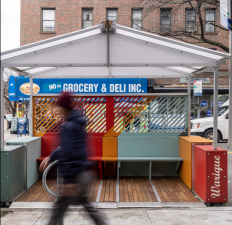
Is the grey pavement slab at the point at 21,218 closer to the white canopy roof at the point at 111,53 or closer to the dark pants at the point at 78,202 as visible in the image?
the dark pants at the point at 78,202

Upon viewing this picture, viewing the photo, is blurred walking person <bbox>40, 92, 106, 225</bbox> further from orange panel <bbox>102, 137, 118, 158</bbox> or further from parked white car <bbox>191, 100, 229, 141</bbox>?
parked white car <bbox>191, 100, 229, 141</bbox>

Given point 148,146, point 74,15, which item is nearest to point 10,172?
point 148,146

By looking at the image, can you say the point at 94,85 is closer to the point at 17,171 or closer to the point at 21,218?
the point at 17,171

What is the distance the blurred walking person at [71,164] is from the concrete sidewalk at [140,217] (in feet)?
2.82

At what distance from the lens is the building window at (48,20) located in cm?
2292

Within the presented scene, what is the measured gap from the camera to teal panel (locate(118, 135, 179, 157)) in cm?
686

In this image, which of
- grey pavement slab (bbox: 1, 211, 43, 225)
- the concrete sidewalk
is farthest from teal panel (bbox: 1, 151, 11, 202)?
grey pavement slab (bbox: 1, 211, 43, 225)

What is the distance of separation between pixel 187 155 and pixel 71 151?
3.55 metres

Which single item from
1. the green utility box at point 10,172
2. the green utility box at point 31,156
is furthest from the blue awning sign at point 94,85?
the green utility box at point 10,172

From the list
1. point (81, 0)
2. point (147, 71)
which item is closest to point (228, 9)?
point (147, 71)

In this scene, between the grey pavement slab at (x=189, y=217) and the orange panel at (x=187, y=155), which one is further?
the orange panel at (x=187, y=155)

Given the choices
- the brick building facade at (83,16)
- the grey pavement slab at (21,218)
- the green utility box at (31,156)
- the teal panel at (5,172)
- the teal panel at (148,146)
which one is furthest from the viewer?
the brick building facade at (83,16)

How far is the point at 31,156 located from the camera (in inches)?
238

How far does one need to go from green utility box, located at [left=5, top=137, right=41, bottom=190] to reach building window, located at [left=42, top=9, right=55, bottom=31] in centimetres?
1839
